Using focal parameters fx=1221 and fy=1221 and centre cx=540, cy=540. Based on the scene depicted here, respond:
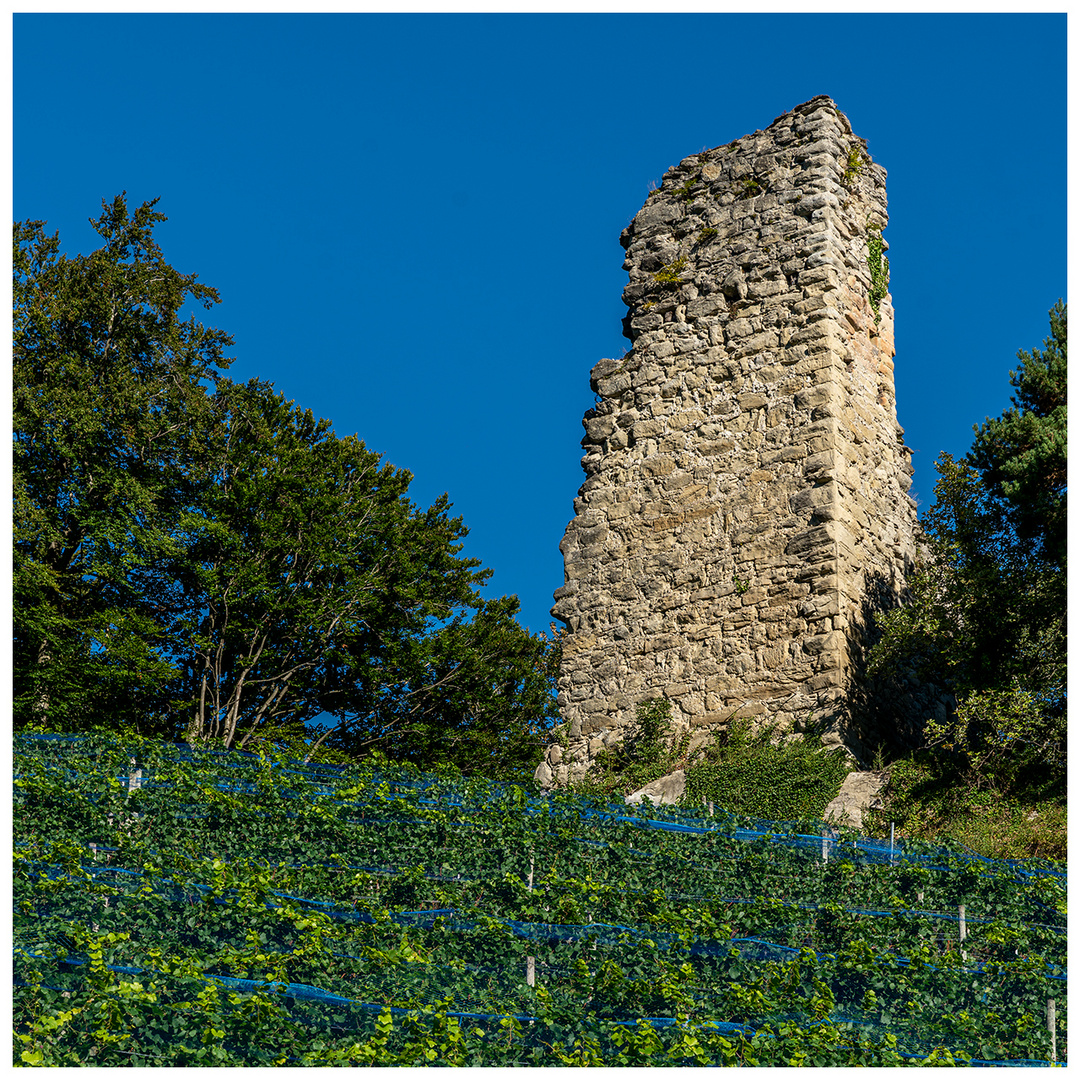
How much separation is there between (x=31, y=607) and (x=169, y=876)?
9545 millimetres

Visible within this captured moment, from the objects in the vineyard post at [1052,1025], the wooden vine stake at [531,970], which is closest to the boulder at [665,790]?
the wooden vine stake at [531,970]

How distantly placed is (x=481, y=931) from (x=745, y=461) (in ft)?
21.5

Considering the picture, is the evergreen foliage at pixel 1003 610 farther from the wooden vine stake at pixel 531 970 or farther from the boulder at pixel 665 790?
the wooden vine stake at pixel 531 970

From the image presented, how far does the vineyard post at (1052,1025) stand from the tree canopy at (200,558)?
10757 mm

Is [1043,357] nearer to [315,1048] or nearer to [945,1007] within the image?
[945,1007]

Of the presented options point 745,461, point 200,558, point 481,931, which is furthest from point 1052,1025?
point 200,558

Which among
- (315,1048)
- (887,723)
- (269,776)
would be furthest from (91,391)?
(315,1048)

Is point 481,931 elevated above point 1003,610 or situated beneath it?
situated beneath

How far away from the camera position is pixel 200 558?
54.1 ft

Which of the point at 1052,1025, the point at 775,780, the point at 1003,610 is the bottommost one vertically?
the point at 1052,1025

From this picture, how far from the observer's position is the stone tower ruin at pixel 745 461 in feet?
34.8

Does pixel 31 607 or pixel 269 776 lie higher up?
pixel 31 607

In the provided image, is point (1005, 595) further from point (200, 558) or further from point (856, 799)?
point (200, 558)

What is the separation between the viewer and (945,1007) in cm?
559
